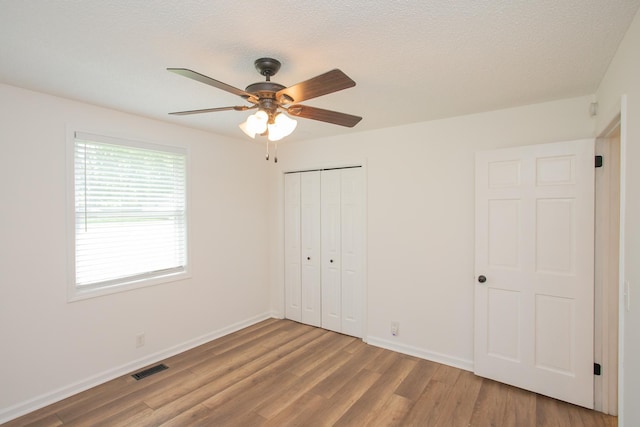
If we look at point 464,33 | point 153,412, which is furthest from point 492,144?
point 153,412

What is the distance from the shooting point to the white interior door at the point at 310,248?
4.13m

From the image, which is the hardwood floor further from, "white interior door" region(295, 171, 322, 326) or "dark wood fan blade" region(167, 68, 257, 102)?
"dark wood fan blade" region(167, 68, 257, 102)

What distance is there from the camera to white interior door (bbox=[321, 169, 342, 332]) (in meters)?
3.95

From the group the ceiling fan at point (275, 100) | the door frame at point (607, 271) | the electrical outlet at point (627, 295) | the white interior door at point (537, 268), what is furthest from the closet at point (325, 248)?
the electrical outlet at point (627, 295)

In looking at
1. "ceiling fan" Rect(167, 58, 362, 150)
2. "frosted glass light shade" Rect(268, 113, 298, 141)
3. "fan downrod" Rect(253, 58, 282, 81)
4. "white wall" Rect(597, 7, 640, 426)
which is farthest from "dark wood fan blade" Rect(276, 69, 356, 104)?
"white wall" Rect(597, 7, 640, 426)

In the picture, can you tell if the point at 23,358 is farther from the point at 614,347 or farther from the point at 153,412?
the point at 614,347

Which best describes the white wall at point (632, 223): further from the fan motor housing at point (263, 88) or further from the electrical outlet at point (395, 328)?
the electrical outlet at point (395, 328)

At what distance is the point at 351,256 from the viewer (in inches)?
152

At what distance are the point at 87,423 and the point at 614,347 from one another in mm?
3879

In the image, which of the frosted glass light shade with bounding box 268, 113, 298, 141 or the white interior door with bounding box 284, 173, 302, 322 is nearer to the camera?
the frosted glass light shade with bounding box 268, 113, 298, 141

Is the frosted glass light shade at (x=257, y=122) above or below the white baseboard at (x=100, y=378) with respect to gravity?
above

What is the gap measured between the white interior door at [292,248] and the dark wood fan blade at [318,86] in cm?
258

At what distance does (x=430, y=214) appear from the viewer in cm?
322

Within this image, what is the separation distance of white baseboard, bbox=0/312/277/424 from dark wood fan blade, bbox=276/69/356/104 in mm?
2850
